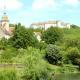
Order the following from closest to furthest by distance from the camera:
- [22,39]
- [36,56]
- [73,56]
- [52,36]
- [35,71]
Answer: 1. [35,71]
2. [36,56]
3. [73,56]
4. [22,39]
5. [52,36]

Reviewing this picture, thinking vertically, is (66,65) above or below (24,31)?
below

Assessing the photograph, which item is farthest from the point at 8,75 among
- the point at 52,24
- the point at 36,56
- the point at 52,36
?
the point at 52,24

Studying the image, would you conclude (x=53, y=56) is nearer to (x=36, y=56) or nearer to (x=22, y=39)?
(x=22, y=39)

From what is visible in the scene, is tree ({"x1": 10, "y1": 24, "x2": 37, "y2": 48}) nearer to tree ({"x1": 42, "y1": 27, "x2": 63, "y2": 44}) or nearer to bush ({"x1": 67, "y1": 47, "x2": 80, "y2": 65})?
bush ({"x1": 67, "y1": 47, "x2": 80, "y2": 65})

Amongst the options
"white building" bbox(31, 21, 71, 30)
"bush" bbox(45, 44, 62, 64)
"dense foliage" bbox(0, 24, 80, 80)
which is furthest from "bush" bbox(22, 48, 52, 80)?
"white building" bbox(31, 21, 71, 30)

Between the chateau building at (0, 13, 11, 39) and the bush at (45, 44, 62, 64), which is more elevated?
the chateau building at (0, 13, 11, 39)

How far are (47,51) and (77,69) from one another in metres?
7.53

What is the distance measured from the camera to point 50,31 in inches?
4606

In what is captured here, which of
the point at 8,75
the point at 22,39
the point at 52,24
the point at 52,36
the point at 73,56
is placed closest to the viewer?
the point at 8,75

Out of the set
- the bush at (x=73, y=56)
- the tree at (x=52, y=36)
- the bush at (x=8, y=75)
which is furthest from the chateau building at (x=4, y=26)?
the bush at (x=8, y=75)

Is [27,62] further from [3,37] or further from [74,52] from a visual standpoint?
[3,37]

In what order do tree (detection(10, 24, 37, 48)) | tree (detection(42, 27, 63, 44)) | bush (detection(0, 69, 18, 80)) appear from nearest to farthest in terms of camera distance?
bush (detection(0, 69, 18, 80)) → tree (detection(10, 24, 37, 48)) → tree (detection(42, 27, 63, 44))

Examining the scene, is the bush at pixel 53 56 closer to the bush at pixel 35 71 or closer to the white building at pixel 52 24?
the bush at pixel 35 71

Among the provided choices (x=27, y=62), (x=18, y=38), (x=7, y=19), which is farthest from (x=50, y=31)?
(x=27, y=62)
